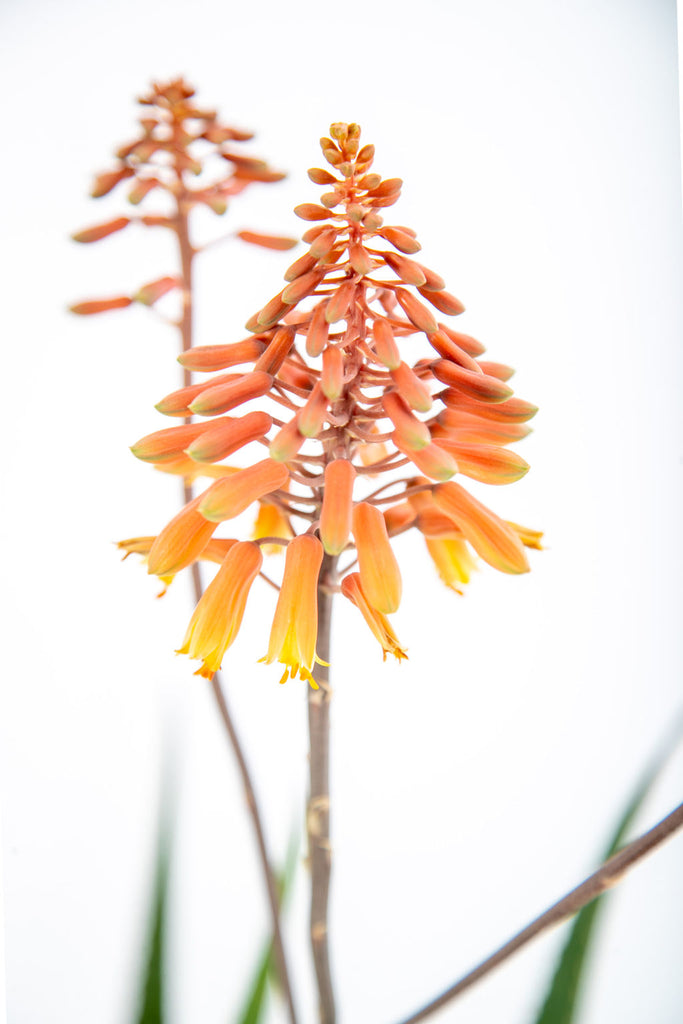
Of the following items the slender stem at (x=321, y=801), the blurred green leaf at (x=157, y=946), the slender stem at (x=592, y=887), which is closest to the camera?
the slender stem at (x=592, y=887)

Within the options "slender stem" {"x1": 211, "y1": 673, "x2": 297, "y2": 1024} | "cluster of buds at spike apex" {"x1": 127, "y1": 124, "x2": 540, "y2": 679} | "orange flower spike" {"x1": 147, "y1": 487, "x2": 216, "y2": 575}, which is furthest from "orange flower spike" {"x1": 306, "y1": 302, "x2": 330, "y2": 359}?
"slender stem" {"x1": 211, "y1": 673, "x2": 297, "y2": 1024}

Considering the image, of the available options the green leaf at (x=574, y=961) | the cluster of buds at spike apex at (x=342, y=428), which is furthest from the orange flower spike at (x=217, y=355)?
the green leaf at (x=574, y=961)

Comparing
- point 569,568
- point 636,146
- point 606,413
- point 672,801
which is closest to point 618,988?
point 672,801

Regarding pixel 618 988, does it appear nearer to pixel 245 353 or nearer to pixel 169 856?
pixel 169 856

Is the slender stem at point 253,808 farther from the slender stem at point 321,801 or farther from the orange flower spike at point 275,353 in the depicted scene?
the orange flower spike at point 275,353

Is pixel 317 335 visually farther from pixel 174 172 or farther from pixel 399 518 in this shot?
pixel 174 172

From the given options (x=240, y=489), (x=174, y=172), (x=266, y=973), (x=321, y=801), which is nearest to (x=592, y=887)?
(x=321, y=801)
